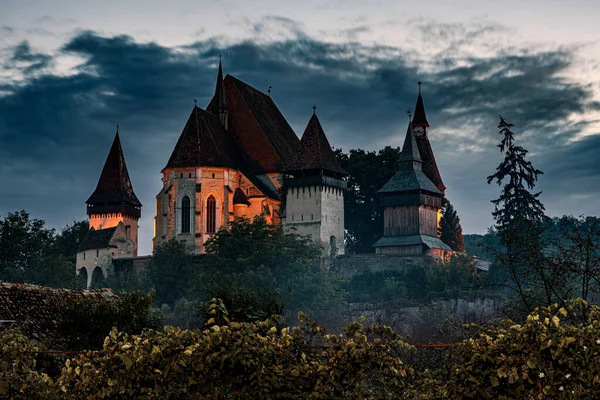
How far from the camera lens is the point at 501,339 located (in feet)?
31.2

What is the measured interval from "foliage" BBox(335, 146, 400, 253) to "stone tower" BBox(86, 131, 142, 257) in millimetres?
19262

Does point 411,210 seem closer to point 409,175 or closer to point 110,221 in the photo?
point 409,175

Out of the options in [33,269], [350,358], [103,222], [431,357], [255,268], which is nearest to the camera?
[350,358]

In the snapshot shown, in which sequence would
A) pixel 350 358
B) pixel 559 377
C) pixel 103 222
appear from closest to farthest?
pixel 559 377, pixel 350 358, pixel 103 222

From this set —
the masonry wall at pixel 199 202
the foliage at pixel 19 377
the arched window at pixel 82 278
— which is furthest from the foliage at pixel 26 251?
the foliage at pixel 19 377

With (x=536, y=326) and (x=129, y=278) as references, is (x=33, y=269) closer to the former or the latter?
(x=129, y=278)

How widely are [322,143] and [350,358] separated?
72.1 metres

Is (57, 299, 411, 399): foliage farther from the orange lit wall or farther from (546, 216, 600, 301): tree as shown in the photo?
the orange lit wall

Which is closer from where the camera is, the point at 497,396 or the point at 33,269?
the point at 497,396

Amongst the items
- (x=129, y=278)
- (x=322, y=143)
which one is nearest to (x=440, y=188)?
(x=322, y=143)

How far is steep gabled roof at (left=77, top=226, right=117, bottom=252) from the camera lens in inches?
3282

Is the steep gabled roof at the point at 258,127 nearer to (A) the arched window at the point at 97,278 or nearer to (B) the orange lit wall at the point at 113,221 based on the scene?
(B) the orange lit wall at the point at 113,221

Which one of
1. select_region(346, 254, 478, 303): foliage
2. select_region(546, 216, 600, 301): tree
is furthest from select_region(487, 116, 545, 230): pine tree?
select_region(546, 216, 600, 301): tree

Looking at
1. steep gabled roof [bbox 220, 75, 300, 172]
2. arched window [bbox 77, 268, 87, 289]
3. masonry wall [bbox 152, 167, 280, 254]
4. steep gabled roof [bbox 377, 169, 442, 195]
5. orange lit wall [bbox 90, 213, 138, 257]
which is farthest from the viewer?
orange lit wall [bbox 90, 213, 138, 257]
